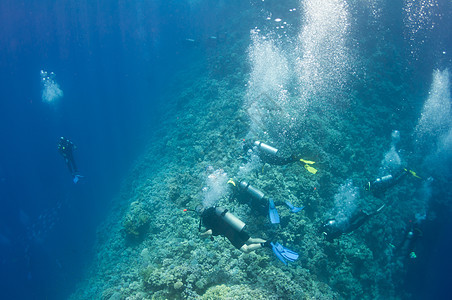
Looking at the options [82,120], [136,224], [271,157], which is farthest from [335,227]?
[82,120]

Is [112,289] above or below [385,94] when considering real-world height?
below

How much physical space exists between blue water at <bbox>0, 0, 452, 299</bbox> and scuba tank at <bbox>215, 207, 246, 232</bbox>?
11407mm

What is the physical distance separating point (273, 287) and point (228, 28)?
24.1m

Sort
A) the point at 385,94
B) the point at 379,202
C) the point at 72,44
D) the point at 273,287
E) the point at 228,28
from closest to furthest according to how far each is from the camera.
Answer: the point at 273,287 → the point at 379,202 → the point at 385,94 → the point at 228,28 → the point at 72,44

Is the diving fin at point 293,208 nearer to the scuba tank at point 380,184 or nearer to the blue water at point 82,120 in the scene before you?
the scuba tank at point 380,184

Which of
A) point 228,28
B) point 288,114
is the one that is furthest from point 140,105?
point 288,114

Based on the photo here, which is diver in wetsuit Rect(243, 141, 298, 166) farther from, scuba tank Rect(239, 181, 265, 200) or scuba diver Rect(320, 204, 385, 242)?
scuba diver Rect(320, 204, 385, 242)

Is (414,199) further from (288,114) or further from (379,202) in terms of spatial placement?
(288,114)

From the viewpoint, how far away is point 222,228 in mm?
4859

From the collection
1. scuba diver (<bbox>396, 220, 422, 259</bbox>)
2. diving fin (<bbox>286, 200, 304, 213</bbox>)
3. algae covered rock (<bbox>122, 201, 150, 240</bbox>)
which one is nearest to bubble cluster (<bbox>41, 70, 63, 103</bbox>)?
algae covered rock (<bbox>122, 201, 150, 240</bbox>)

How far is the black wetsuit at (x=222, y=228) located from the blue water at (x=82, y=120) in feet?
36.8

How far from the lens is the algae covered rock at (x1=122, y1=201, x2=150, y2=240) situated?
8721mm

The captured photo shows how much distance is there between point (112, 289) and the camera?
705cm

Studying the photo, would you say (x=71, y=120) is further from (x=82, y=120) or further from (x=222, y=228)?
(x=222, y=228)
